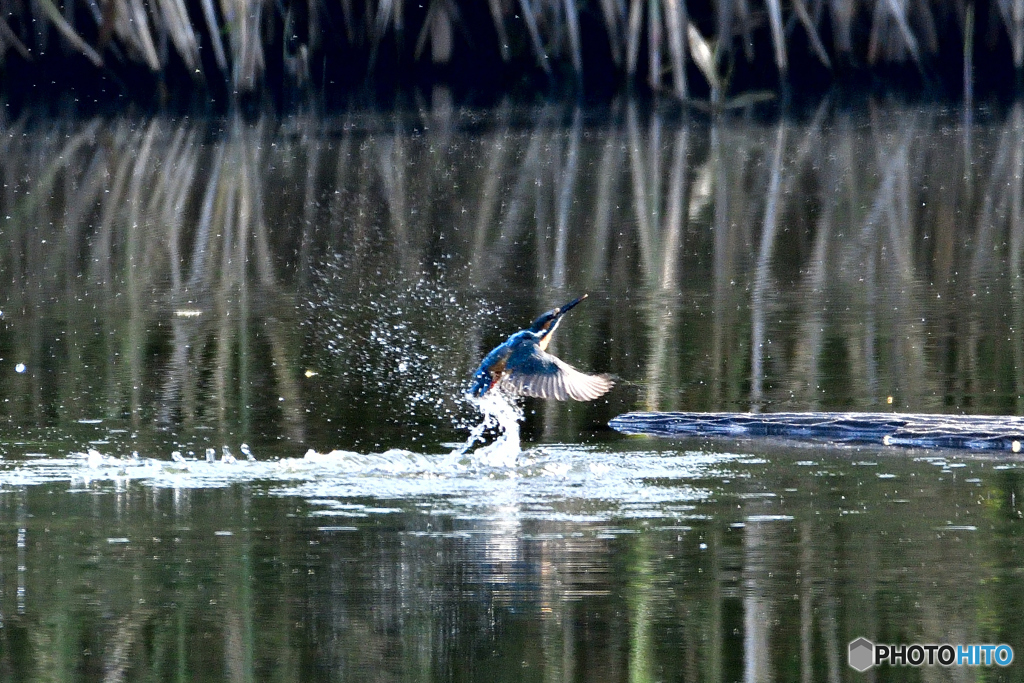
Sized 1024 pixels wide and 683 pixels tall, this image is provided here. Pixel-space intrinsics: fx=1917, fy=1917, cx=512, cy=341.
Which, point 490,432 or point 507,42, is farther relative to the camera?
point 507,42

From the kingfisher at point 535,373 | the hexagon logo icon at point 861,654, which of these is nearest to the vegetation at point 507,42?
the kingfisher at point 535,373

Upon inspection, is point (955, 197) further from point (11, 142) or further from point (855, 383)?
point (11, 142)

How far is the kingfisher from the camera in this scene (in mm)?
6949

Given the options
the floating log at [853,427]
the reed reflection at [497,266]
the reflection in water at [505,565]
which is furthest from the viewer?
the reed reflection at [497,266]

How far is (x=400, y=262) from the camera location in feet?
42.9

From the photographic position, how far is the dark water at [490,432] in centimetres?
511

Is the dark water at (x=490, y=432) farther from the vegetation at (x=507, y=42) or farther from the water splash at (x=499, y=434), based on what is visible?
the vegetation at (x=507, y=42)

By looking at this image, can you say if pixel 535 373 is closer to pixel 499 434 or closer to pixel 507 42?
pixel 499 434

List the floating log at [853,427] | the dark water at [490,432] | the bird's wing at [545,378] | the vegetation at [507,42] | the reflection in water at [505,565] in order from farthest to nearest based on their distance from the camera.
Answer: the vegetation at [507,42] < the floating log at [853,427] < the bird's wing at [545,378] < the dark water at [490,432] < the reflection in water at [505,565]

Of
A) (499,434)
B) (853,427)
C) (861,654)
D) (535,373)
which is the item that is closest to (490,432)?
(499,434)

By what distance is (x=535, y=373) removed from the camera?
7059 mm

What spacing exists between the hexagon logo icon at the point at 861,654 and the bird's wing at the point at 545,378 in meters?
2.11

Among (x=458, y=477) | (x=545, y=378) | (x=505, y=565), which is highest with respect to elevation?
(x=545, y=378)

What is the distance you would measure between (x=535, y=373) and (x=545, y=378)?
4 cm
